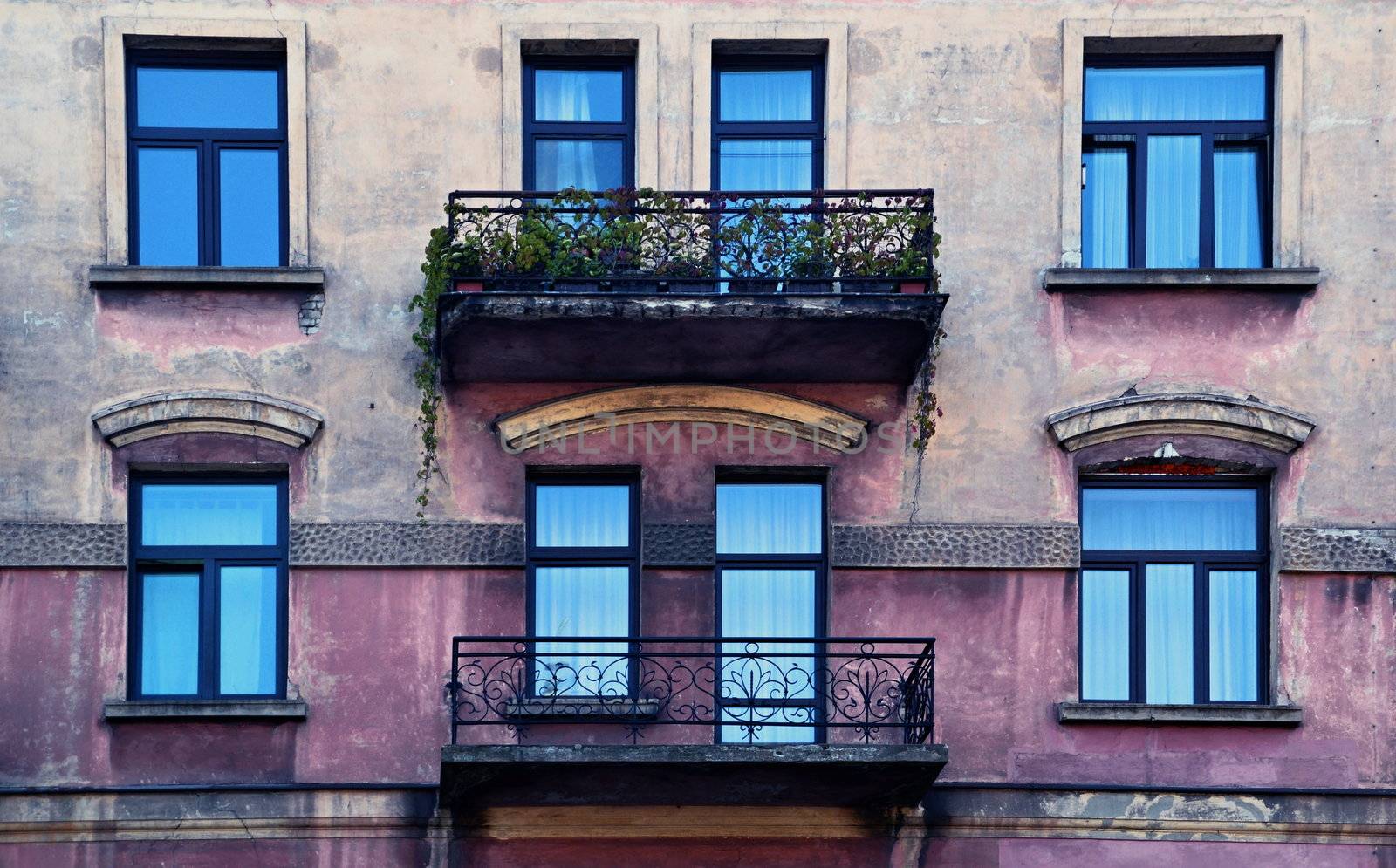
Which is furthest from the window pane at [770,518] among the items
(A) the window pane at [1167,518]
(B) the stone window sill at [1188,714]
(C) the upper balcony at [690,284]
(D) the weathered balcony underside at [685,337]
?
(B) the stone window sill at [1188,714]

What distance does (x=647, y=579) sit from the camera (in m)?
14.1

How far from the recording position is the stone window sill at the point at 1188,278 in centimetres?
1425

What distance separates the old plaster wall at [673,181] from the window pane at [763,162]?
0.42 metres

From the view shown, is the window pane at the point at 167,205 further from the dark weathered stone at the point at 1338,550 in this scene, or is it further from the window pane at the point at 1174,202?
the dark weathered stone at the point at 1338,550

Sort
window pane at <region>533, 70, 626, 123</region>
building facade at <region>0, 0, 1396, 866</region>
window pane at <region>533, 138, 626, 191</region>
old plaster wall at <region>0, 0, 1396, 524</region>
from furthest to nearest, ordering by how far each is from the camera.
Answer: window pane at <region>533, 70, 626, 123</region>, window pane at <region>533, 138, 626, 191</region>, old plaster wall at <region>0, 0, 1396, 524</region>, building facade at <region>0, 0, 1396, 866</region>

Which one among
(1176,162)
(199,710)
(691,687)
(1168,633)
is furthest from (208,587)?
(1176,162)

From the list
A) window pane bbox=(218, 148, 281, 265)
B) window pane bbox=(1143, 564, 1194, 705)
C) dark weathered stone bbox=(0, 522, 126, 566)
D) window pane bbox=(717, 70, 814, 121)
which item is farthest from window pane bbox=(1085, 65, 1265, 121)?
dark weathered stone bbox=(0, 522, 126, 566)

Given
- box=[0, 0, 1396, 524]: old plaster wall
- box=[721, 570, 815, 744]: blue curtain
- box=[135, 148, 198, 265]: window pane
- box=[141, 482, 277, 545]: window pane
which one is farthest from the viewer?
box=[135, 148, 198, 265]: window pane

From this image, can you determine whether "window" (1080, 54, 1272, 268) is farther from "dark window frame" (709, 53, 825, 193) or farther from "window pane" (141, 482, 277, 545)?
"window pane" (141, 482, 277, 545)

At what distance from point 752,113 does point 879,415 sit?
2.49m

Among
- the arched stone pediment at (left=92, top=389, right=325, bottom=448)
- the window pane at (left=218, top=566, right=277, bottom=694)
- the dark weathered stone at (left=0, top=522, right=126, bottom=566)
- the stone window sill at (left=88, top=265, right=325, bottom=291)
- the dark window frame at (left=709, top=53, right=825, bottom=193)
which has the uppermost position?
the dark window frame at (left=709, top=53, right=825, bottom=193)

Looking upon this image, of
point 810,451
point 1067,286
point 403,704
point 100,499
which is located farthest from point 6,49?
point 1067,286

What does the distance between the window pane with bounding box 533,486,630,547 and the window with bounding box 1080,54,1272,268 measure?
3.86 m

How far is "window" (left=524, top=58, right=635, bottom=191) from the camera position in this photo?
14.8 meters
